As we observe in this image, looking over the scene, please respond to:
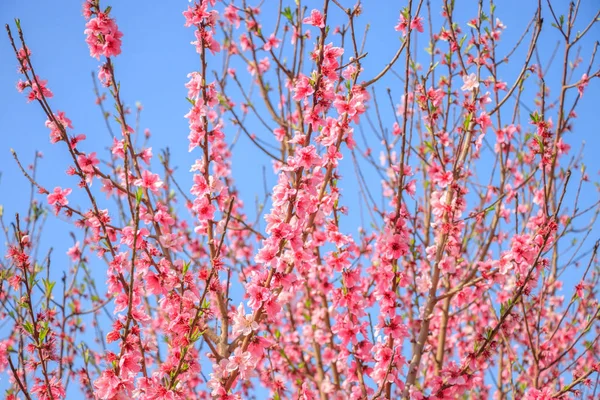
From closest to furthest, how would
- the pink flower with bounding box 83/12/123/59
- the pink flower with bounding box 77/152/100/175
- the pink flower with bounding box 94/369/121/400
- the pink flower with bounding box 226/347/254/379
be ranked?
1. the pink flower with bounding box 94/369/121/400
2. the pink flower with bounding box 226/347/254/379
3. the pink flower with bounding box 83/12/123/59
4. the pink flower with bounding box 77/152/100/175

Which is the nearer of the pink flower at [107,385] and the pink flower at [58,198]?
the pink flower at [107,385]

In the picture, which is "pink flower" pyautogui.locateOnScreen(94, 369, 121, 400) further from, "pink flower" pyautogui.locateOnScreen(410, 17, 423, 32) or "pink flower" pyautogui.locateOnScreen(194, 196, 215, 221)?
"pink flower" pyautogui.locateOnScreen(410, 17, 423, 32)

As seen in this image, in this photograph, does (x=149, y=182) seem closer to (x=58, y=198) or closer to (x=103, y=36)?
(x=58, y=198)

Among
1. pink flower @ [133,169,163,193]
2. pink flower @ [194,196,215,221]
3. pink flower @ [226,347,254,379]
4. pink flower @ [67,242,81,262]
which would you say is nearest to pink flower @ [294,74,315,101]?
pink flower @ [194,196,215,221]

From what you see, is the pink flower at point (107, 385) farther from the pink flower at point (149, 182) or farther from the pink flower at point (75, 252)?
the pink flower at point (75, 252)

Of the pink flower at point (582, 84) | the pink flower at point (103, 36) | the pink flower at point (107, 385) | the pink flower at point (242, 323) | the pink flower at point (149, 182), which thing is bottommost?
the pink flower at point (107, 385)

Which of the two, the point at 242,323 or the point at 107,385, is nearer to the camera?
the point at 107,385

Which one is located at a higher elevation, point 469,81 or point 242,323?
point 469,81

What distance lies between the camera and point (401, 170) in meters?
3.60

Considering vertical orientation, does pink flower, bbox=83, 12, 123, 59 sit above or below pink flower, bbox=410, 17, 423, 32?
below

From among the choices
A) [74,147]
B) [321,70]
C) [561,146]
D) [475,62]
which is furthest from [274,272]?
[561,146]

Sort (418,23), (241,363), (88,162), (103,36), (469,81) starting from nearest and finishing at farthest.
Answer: (241,363) → (103,36) → (88,162) → (418,23) → (469,81)

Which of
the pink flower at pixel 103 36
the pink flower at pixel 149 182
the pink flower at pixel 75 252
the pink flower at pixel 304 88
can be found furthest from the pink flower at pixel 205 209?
the pink flower at pixel 75 252

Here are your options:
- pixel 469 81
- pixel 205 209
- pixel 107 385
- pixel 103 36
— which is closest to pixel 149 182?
pixel 205 209
